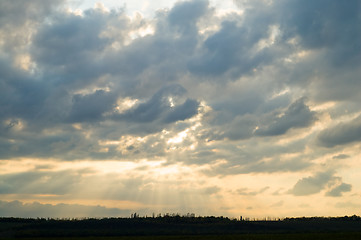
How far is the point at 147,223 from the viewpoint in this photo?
107812mm

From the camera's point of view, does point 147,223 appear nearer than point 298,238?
No

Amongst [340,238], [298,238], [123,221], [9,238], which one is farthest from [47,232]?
[340,238]

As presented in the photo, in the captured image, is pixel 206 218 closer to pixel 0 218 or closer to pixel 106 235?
pixel 106 235

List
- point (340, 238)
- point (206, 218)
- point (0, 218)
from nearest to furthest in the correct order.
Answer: point (340, 238) → point (206, 218) → point (0, 218)

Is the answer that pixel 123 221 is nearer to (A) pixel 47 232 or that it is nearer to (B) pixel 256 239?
(A) pixel 47 232

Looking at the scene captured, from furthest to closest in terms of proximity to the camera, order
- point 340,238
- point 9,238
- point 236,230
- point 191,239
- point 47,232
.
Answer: point 236,230 < point 47,232 < point 9,238 < point 191,239 < point 340,238

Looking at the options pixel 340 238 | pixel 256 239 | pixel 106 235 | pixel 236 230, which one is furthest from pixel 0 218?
pixel 340 238

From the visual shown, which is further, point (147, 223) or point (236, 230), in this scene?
point (147, 223)

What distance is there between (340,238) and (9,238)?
70.6 metres

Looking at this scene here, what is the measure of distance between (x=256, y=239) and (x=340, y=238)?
52.3 feet

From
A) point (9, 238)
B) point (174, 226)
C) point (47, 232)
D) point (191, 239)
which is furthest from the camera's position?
point (174, 226)

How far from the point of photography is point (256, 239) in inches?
2894

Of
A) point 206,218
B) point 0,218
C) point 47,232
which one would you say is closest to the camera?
point 47,232

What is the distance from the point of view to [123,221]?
110 metres
